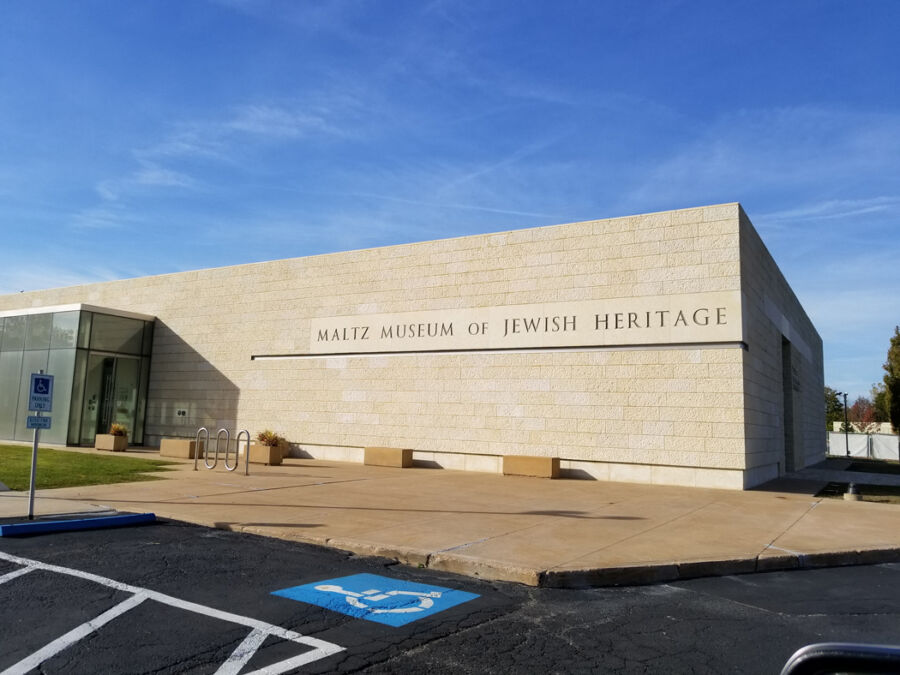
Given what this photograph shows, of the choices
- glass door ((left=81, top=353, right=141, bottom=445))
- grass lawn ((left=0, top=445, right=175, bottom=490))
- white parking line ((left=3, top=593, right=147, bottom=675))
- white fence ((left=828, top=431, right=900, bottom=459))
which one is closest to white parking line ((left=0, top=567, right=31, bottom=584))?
white parking line ((left=3, top=593, right=147, bottom=675))

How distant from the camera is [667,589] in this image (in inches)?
268

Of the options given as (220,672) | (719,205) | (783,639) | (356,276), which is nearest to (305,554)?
(220,672)

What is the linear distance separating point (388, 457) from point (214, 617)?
14.7 m

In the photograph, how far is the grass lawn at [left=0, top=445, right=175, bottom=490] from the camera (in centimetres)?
1345

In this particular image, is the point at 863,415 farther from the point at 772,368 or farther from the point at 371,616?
the point at 371,616

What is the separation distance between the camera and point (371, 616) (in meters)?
5.49

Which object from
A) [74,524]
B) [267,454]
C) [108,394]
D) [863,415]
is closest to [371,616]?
[74,524]

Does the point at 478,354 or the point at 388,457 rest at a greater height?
the point at 478,354

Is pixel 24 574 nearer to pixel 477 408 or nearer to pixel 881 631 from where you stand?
pixel 881 631

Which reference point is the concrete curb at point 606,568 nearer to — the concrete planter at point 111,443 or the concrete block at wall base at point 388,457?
the concrete block at wall base at point 388,457

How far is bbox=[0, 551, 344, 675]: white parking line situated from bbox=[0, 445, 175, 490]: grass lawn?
7.78m

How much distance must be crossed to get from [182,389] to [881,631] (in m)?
24.9

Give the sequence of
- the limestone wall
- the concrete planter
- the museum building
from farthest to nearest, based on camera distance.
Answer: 1. the concrete planter
2. the limestone wall
3. the museum building

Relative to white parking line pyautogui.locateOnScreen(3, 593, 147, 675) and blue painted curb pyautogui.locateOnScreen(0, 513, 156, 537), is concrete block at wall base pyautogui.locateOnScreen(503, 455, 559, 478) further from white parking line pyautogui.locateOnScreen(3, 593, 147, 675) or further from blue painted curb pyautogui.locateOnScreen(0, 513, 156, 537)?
white parking line pyautogui.locateOnScreen(3, 593, 147, 675)
